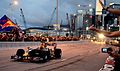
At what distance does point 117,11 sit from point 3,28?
147 ft

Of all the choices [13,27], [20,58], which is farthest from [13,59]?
[13,27]

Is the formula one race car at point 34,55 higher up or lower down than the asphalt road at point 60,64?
higher up

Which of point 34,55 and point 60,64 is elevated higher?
point 34,55

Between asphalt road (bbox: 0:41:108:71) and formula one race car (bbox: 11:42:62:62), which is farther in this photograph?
formula one race car (bbox: 11:42:62:62)

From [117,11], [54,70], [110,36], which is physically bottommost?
[54,70]

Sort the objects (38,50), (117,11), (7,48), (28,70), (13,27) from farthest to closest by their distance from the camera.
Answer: (13,27) → (7,48) → (38,50) → (28,70) → (117,11)

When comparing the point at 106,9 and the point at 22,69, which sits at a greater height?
the point at 106,9

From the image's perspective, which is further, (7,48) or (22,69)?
(7,48)

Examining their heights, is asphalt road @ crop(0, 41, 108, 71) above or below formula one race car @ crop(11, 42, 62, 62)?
below

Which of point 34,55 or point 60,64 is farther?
point 34,55

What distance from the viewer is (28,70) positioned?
20188 mm

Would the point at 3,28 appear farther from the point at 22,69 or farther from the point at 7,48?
the point at 22,69

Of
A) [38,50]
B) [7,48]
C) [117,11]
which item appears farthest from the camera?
[7,48]

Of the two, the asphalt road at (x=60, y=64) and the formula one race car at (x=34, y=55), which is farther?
the formula one race car at (x=34, y=55)
